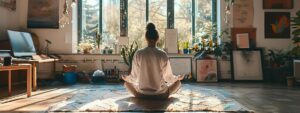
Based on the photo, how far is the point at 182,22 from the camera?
8.19m

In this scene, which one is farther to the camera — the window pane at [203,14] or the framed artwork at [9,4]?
the window pane at [203,14]

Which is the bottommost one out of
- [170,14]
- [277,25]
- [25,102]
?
[25,102]

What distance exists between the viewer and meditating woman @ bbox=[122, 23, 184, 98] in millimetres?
4027

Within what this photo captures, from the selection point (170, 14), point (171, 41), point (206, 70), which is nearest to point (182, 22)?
point (170, 14)

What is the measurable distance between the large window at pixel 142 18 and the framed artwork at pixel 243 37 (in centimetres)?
76

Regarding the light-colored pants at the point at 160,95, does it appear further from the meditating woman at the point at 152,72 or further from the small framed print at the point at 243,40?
the small framed print at the point at 243,40

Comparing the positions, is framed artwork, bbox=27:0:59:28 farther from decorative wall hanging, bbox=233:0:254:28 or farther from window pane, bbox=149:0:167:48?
decorative wall hanging, bbox=233:0:254:28

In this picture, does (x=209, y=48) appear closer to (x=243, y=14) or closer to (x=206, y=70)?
(x=206, y=70)

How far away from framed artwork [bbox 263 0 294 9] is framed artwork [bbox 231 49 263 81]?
44.6 inches

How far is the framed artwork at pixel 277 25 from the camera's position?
25.1 feet

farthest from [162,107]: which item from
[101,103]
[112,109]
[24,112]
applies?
[24,112]

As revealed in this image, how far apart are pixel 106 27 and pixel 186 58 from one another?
7.42ft

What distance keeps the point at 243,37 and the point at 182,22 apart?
63.2 inches

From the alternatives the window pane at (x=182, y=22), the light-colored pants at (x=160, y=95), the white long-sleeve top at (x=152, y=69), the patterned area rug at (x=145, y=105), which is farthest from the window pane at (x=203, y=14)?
the white long-sleeve top at (x=152, y=69)
